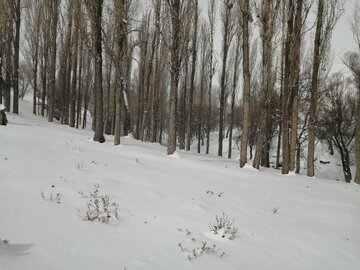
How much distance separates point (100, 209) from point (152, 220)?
2.64ft

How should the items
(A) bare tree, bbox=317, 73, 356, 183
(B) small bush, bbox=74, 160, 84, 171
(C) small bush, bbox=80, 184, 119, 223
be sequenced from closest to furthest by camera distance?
1. (C) small bush, bbox=80, 184, 119, 223
2. (B) small bush, bbox=74, 160, 84, 171
3. (A) bare tree, bbox=317, 73, 356, 183

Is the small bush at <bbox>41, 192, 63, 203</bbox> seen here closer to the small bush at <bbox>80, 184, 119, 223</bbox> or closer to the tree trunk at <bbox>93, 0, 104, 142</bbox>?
the small bush at <bbox>80, 184, 119, 223</bbox>

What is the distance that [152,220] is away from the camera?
486 cm

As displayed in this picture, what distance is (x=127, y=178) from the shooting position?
688 cm

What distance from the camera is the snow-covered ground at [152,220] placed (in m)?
3.60

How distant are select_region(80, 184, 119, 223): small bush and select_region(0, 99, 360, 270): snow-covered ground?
9cm

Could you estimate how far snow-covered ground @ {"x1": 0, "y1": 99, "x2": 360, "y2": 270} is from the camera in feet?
11.8

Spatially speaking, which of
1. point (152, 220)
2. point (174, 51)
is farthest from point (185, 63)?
point (152, 220)

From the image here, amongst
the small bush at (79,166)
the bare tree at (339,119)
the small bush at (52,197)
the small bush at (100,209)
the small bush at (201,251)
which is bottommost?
the small bush at (201,251)

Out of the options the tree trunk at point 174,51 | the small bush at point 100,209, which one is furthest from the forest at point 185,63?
the small bush at point 100,209

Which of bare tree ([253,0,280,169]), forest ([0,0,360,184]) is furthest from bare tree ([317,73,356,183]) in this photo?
bare tree ([253,0,280,169])

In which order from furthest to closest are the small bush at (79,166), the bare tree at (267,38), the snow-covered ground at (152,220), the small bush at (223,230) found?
the bare tree at (267,38), the small bush at (79,166), the small bush at (223,230), the snow-covered ground at (152,220)

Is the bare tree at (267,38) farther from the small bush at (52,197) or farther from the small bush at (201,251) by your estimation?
the small bush at (52,197)

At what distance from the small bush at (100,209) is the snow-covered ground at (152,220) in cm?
9
